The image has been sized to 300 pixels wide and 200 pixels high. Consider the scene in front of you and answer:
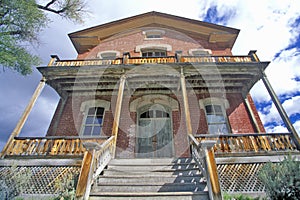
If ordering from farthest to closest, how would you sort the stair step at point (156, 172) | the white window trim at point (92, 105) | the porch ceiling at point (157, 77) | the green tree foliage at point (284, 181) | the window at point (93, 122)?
the white window trim at point (92, 105) → the window at point (93, 122) → the porch ceiling at point (157, 77) → the stair step at point (156, 172) → the green tree foliage at point (284, 181)

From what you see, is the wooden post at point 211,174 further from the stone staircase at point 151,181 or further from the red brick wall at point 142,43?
the red brick wall at point 142,43

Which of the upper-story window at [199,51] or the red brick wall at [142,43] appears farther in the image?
the red brick wall at [142,43]

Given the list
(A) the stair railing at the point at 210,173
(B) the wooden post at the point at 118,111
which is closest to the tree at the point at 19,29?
(B) the wooden post at the point at 118,111

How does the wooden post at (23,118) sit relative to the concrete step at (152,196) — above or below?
above

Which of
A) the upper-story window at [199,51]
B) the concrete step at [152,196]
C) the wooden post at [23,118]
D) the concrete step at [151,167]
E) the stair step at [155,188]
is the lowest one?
the concrete step at [152,196]

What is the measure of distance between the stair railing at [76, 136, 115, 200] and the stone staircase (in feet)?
0.69

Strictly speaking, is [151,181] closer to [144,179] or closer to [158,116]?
[144,179]

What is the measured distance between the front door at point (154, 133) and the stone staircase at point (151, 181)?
2.89 meters

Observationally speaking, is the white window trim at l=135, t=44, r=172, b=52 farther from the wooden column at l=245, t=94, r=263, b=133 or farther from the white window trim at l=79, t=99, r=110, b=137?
the wooden column at l=245, t=94, r=263, b=133

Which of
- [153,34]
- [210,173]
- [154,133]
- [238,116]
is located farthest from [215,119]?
[153,34]

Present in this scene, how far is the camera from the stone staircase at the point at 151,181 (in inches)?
128

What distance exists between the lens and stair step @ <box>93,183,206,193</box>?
356 cm

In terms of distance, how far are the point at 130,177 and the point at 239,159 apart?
314 centimetres

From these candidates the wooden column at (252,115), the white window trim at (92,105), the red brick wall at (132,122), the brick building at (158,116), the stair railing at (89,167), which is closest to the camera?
the stair railing at (89,167)
